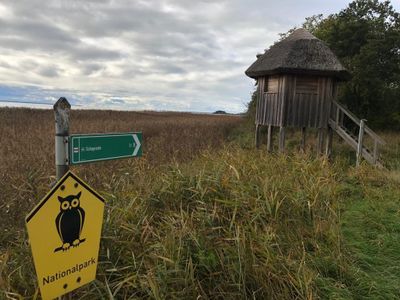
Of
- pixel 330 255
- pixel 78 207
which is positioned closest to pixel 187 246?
pixel 78 207

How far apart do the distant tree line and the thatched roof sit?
17.7 feet

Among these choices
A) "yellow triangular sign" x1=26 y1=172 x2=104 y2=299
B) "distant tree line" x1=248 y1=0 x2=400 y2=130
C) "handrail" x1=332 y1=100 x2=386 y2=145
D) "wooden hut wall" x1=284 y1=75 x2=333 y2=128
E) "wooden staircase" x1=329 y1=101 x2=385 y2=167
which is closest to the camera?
"yellow triangular sign" x1=26 y1=172 x2=104 y2=299

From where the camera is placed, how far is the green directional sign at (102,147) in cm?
234

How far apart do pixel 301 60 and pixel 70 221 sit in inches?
454

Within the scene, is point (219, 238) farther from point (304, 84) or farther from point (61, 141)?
point (304, 84)

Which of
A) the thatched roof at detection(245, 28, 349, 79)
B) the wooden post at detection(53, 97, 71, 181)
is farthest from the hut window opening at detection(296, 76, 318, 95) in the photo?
the wooden post at detection(53, 97, 71, 181)

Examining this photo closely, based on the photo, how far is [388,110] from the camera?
1933 cm

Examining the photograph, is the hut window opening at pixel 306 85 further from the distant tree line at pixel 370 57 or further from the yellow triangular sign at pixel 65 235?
the yellow triangular sign at pixel 65 235

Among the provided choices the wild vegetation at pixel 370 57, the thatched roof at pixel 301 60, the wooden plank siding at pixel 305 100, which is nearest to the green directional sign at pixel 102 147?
the thatched roof at pixel 301 60

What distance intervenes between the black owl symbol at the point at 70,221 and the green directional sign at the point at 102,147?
26cm

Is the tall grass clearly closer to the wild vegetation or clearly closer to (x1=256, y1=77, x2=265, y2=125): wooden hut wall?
(x1=256, y1=77, x2=265, y2=125): wooden hut wall

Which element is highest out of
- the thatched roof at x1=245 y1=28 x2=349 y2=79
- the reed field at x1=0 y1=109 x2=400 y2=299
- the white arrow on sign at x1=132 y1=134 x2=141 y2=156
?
the thatched roof at x1=245 y1=28 x2=349 y2=79

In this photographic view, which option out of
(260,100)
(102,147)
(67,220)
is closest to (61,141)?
(102,147)

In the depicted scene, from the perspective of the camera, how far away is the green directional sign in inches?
92.3
